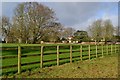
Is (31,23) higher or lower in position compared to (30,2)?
lower

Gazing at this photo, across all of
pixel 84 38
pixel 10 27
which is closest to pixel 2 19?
pixel 10 27

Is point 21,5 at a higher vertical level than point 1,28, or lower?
higher

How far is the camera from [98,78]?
819 cm

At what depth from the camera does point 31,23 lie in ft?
167

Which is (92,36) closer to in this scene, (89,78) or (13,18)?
(13,18)

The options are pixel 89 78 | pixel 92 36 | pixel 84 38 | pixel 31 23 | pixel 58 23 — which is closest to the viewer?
pixel 89 78

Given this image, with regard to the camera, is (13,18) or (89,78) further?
(13,18)

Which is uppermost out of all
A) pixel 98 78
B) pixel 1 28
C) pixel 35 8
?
pixel 35 8

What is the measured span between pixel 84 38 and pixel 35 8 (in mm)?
40968

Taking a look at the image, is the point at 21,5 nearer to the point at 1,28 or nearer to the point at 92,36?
the point at 1,28

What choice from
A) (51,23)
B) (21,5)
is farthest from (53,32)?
(21,5)

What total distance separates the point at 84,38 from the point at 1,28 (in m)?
41.6

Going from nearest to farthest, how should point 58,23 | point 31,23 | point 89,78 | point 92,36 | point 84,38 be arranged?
point 89,78 → point 31,23 → point 58,23 → point 92,36 → point 84,38

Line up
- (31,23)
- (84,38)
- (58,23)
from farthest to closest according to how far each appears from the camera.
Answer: (84,38) → (58,23) → (31,23)
